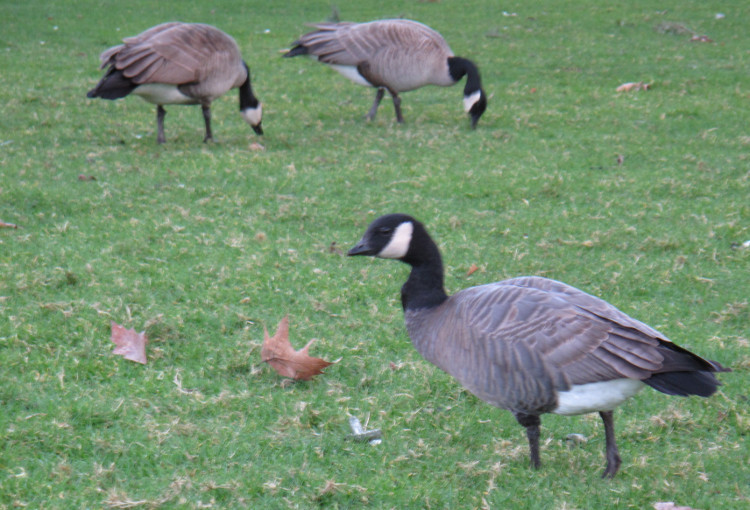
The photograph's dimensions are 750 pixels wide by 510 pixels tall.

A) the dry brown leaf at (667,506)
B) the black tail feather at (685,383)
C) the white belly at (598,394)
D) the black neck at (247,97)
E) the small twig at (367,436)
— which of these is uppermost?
the black tail feather at (685,383)

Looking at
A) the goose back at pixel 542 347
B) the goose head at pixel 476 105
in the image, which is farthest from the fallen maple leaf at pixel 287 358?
the goose head at pixel 476 105

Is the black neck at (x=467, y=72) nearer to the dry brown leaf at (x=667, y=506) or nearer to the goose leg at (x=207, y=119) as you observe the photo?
the goose leg at (x=207, y=119)

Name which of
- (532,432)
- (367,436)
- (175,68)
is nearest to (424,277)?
(367,436)

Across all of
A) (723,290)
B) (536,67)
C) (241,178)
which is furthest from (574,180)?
(536,67)

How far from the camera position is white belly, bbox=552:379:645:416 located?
11.4 ft

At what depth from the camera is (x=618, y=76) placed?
42.9 feet

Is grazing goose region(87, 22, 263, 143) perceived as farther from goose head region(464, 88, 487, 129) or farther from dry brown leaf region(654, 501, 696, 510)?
dry brown leaf region(654, 501, 696, 510)

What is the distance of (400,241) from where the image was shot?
4188 mm

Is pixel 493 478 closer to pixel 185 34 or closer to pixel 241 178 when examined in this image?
pixel 241 178

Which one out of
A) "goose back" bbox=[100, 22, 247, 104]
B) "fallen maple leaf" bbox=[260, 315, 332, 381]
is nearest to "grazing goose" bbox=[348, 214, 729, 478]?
"fallen maple leaf" bbox=[260, 315, 332, 381]

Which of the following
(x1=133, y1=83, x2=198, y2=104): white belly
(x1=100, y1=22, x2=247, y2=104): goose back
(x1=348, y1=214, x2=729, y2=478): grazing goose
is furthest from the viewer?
(x1=133, y1=83, x2=198, y2=104): white belly

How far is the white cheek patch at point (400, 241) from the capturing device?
13.7 feet

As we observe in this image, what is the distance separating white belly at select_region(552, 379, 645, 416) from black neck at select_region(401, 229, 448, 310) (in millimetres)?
945

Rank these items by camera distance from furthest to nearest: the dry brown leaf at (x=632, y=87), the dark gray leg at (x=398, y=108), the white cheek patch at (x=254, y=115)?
the dry brown leaf at (x=632, y=87) < the dark gray leg at (x=398, y=108) < the white cheek patch at (x=254, y=115)
